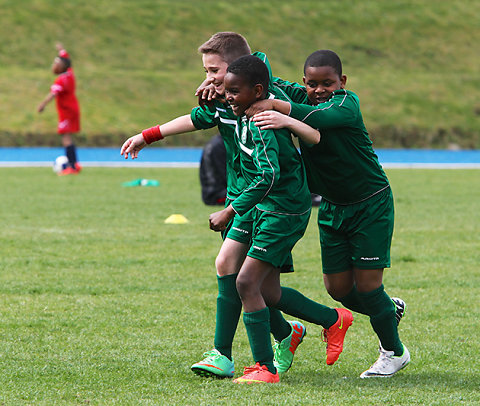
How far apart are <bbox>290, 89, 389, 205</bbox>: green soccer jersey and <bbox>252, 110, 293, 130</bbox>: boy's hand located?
246mm

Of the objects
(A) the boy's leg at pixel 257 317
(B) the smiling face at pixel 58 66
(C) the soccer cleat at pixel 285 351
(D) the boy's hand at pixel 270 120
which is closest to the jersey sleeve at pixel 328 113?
(D) the boy's hand at pixel 270 120

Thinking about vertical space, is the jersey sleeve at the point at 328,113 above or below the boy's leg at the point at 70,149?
above

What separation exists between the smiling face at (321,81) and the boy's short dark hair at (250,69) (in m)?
0.29

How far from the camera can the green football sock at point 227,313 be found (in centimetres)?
420

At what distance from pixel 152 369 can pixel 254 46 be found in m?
36.8

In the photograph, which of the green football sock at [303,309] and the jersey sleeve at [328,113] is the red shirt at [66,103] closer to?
the green football sock at [303,309]

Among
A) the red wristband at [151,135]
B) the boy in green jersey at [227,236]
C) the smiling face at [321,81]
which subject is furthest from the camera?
the red wristband at [151,135]

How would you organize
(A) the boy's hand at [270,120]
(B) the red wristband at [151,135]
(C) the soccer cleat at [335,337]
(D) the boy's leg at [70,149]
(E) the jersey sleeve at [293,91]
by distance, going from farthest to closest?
(D) the boy's leg at [70,149] → (B) the red wristband at [151,135] → (C) the soccer cleat at [335,337] → (E) the jersey sleeve at [293,91] → (A) the boy's hand at [270,120]

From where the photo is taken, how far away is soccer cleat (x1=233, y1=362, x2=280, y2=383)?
13.0 feet

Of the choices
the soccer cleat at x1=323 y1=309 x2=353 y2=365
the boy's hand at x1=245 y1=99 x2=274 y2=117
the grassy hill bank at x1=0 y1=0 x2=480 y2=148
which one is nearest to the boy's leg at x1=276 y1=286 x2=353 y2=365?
the soccer cleat at x1=323 y1=309 x2=353 y2=365

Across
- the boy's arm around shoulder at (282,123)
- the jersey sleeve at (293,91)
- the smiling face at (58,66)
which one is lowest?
the boy's arm around shoulder at (282,123)

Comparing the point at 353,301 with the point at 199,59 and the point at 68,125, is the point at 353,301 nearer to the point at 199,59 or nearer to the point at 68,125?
the point at 68,125

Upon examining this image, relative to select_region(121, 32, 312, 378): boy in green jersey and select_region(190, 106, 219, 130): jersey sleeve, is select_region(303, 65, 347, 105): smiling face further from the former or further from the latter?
select_region(190, 106, 219, 130): jersey sleeve

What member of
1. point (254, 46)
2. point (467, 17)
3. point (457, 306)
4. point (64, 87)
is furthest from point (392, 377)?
point (467, 17)
